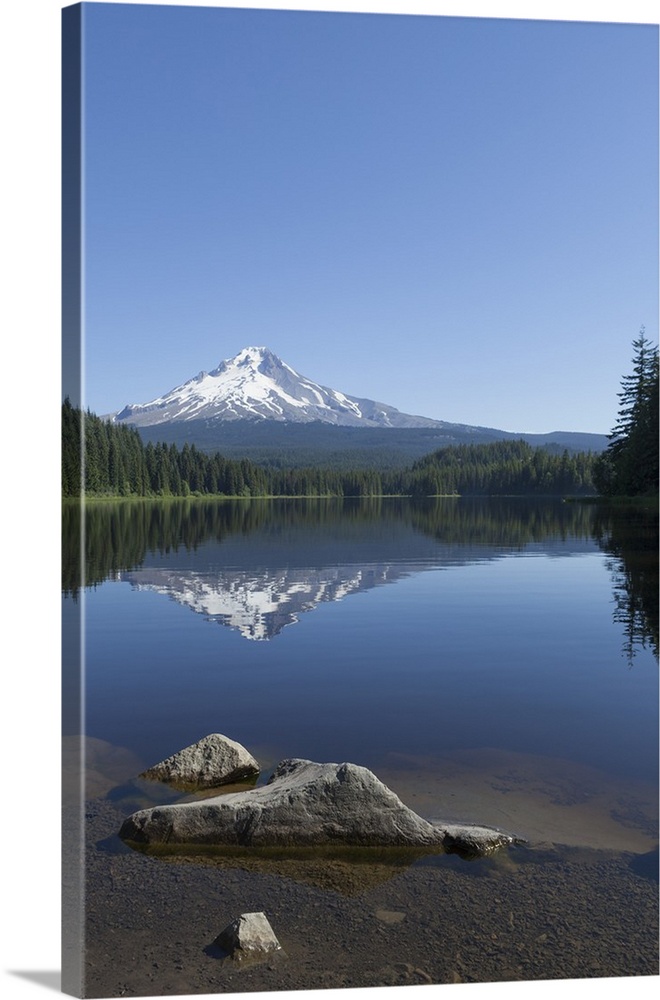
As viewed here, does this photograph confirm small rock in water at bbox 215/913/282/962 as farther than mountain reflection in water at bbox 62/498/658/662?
No

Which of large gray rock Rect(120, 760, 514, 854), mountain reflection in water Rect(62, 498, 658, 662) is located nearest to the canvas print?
large gray rock Rect(120, 760, 514, 854)

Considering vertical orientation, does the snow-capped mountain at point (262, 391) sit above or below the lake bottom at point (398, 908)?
above

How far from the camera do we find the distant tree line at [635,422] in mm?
6205

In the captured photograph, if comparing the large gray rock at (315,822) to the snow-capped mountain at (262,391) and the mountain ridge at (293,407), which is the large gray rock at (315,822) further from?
the snow-capped mountain at (262,391)

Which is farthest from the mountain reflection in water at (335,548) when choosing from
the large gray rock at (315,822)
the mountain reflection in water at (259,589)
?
the large gray rock at (315,822)

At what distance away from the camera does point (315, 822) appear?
16.4 feet

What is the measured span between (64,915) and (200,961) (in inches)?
25.0

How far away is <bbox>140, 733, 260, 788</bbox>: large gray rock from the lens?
6.05 m

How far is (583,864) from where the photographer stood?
4.75 metres

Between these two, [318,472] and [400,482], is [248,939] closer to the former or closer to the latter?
[400,482]

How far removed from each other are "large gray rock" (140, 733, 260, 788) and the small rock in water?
225 cm

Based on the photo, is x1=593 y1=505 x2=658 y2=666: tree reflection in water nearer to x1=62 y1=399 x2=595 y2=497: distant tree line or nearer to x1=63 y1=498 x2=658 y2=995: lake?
x1=63 y1=498 x2=658 y2=995: lake

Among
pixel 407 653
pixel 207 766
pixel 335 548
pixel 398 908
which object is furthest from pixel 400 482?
pixel 335 548

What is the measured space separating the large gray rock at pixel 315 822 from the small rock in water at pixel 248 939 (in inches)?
44.2
